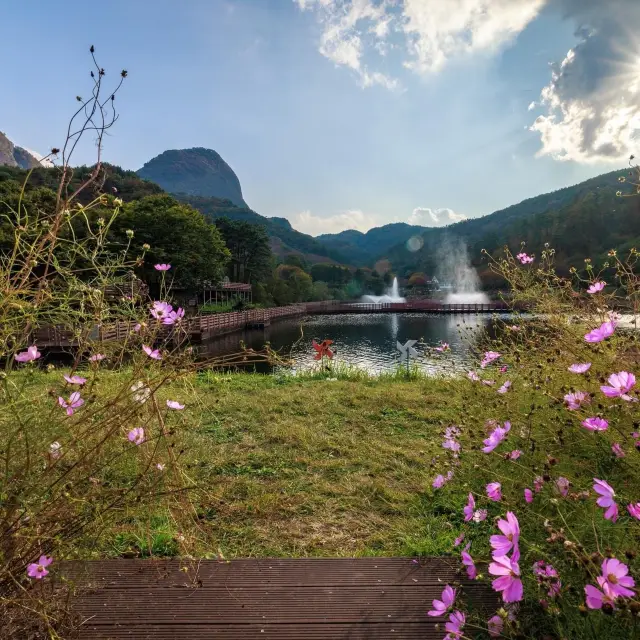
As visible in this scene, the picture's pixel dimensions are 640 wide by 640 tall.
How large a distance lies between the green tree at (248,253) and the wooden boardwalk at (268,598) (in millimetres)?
36243

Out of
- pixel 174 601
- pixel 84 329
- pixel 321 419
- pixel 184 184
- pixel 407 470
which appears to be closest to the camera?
pixel 84 329

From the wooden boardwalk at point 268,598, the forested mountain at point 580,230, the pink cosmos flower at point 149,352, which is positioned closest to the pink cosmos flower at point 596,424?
the wooden boardwalk at point 268,598

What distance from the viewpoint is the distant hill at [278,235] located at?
327 ft

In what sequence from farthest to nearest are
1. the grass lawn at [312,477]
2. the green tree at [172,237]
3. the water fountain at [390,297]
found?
1. the water fountain at [390,297]
2. the green tree at [172,237]
3. the grass lawn at [312,477]

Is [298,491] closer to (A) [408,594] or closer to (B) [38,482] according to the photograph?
(A) [408,594]

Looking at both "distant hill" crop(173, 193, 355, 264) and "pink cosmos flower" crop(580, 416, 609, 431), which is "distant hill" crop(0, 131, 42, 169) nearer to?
"distant hill" crop(173, 193, 355, 264)

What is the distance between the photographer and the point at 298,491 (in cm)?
231

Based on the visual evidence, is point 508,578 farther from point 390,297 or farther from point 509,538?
point 390,297

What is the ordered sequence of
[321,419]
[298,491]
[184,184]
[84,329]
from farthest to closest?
1. [184,184]
2. [321,419]
3. [298,491]
4. [84,329]

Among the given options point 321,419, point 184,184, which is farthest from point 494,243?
point 184,184

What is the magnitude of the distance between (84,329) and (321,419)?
277cm

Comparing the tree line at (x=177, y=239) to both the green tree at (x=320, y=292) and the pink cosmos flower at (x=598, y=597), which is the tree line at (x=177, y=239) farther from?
the pink cosmos flower at (x=598, y=597)

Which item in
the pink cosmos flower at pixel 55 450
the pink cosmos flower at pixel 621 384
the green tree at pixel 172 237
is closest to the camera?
the pink cosmos flower at pixel 621 384

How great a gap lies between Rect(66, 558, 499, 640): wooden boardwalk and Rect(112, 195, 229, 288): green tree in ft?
62.9
